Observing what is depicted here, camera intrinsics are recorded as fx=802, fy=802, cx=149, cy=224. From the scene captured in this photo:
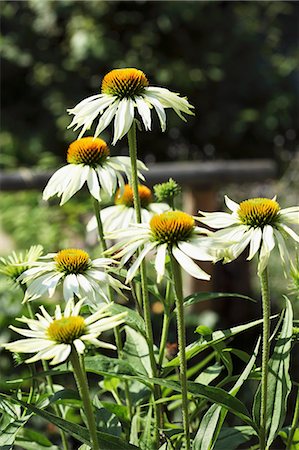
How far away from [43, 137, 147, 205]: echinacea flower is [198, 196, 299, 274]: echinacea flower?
0.52 feet

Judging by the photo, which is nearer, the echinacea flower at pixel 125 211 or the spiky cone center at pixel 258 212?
the spiky cone center at pixel 258 212

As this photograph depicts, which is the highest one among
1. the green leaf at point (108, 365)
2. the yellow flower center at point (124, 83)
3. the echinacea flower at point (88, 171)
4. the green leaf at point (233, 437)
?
the yellow flower center at point (124, 83)

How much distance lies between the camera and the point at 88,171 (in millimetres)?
859

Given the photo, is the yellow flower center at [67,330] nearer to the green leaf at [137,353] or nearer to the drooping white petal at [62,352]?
the drooping white petal at [62,352]

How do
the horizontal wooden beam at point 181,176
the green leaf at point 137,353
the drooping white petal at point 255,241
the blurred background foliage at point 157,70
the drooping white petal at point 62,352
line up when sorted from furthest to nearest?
the blurred background foliage at point 157,70 → the horizontal wooden beam at point 181,176 → the green leaf at point 137,353 → the drooping white petal at point 255,241 → the drooping white petal at point 62,352

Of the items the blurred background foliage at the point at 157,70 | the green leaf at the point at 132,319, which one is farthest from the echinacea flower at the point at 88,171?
the blurred background foliage at the point at 157,70

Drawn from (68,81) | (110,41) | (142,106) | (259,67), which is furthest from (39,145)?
(142,106)

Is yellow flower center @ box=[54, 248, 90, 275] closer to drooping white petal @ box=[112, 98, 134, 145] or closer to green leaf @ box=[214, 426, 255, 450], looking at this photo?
drooping white petal @ box=[112, 98, 134, 145]

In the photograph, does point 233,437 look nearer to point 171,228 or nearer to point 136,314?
point 136,314

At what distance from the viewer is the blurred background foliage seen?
4828 millimetres

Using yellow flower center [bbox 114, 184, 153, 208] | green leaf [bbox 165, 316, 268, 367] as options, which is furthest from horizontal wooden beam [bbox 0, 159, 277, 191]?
green leaf [bbox 165, 316, 268, 367]

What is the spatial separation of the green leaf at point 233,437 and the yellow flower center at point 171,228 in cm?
26

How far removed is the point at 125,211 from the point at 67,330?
389 millimetres

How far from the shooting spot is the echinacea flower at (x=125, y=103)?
0.77 metres
